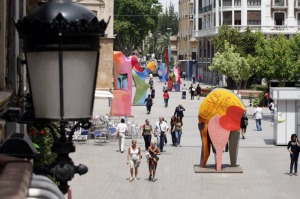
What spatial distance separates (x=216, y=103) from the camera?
23.4 meters

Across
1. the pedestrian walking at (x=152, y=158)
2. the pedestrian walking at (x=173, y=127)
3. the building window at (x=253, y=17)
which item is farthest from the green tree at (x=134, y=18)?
the pedestrian walking at (x=152, y=158)

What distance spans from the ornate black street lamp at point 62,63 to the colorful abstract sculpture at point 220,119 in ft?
62.7

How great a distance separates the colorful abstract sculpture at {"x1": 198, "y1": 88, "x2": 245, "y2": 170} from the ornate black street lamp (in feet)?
62.7

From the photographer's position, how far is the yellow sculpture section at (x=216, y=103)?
23344mm

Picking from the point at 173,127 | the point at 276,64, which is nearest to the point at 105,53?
the point at 276,64

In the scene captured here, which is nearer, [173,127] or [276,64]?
[173,127]

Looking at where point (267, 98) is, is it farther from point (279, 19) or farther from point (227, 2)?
point (227, 2)

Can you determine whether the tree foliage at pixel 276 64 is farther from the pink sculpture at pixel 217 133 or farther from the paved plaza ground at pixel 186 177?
the pink sculpture at pixel 217 133

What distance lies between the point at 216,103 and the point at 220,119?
1.77 feet

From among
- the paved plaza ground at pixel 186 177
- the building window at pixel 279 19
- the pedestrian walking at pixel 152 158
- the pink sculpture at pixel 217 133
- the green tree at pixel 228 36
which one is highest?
the building window at pixel 279 19

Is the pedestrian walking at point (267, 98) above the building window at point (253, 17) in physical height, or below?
below

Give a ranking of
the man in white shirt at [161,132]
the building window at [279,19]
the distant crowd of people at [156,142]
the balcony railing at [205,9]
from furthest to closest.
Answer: the balcony railing at [205,9] → the building window at [279,19] → the man in white shirt at [161,132] → the distant crowd of people at [156,142]

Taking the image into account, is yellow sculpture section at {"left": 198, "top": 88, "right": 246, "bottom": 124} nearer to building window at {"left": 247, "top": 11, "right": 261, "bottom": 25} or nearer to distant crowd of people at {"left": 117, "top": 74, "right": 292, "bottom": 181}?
distant crowd of people at {"left": 117, "top": 74, "right": 292, "bottom": 181}

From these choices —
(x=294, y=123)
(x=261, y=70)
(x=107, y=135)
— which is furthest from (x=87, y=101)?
(x=261, y=70)
